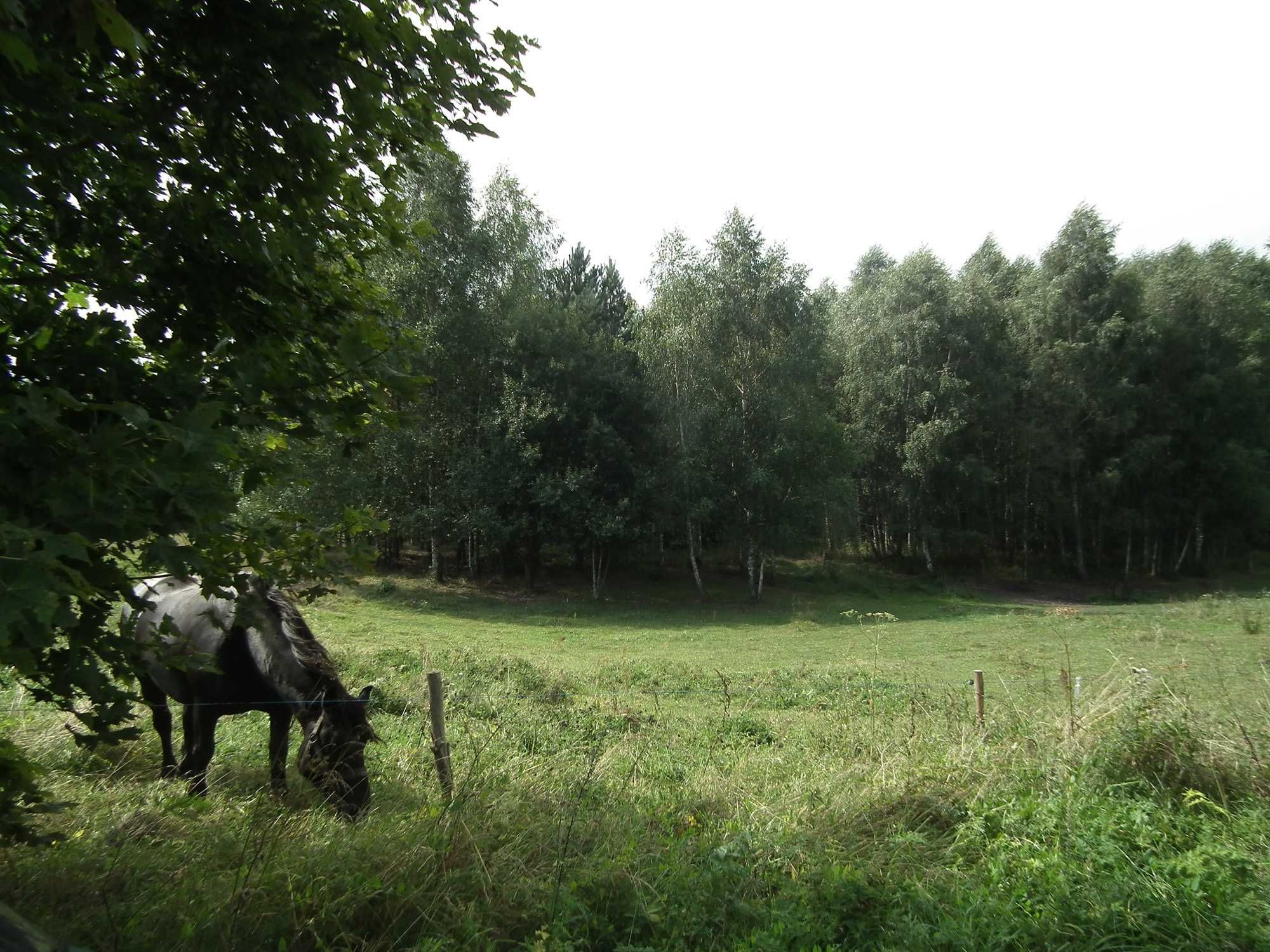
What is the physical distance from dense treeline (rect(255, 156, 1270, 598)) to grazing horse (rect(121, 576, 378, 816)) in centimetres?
1980

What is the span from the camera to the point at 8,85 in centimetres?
267

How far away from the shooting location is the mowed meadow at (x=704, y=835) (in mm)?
3439

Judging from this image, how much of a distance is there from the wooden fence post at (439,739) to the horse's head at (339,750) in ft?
1.42

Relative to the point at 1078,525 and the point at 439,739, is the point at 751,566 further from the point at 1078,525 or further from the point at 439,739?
the point at 439,739

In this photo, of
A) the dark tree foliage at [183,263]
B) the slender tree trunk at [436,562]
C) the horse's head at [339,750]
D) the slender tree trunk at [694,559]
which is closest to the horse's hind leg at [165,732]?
the horse's head at [339,750]

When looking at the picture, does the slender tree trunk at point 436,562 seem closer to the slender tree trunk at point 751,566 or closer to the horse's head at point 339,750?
the slender tree trunk at point 751,566

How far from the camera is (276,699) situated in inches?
229

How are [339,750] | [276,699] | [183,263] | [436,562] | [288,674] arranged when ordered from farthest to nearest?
[436,562], [276,699], [288,674], [339,750], [183,263]

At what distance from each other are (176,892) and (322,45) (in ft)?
12.1

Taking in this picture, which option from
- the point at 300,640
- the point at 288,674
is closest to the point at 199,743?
the point at 288,674

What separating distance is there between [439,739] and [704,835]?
1.95m

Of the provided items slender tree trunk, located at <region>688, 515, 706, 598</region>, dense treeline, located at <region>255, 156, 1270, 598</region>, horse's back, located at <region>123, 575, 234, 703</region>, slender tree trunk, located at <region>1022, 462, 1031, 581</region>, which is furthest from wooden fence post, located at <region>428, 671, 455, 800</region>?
slender tree trunk, located at <region>1022, 462, 1031, 581</region>

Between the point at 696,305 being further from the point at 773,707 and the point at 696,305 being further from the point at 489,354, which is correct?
the point at 773,707

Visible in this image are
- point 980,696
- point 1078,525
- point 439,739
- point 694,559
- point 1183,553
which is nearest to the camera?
point 439,739
